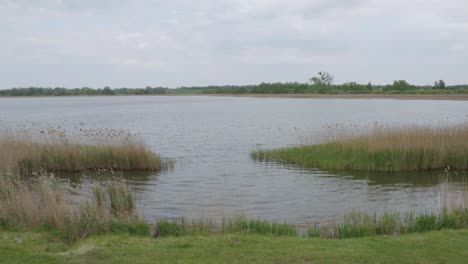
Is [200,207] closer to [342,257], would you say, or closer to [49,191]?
[49,191]

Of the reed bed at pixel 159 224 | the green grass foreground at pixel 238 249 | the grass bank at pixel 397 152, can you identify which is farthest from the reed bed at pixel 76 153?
the green grass foreground at pixel 238 249

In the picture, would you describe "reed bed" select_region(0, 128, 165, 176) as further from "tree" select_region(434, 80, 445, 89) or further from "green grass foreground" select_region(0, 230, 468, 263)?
"tree" select_region(434, 80, 445, 89)

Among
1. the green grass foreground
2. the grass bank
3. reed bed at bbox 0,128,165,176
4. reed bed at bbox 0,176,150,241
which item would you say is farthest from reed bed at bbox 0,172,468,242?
reed bed at bbox 0,128,165,176

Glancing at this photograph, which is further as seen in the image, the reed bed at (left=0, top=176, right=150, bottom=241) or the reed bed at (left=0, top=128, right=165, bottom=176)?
the reed bed at (left=0, top=128, right=165, bottom=176)

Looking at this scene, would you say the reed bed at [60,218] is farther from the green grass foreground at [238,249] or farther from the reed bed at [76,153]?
the reed bed at [76,153]

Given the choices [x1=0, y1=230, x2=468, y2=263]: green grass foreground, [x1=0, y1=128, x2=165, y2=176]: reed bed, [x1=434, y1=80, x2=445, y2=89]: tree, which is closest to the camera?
[x1=0, y1=230, x2=468, y2=263]: green grass foreground

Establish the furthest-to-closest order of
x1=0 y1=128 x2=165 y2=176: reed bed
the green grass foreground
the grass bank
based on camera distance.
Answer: x1=0 y1=128 x2=165 y2=176: reed bed → the grass bank → the green grass foreground

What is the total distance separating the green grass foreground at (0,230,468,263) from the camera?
599cm

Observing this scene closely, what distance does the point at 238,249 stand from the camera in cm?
639

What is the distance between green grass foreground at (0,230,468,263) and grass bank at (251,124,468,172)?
923cm

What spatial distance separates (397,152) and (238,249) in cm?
1158

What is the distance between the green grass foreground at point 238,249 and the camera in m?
A: 5.99

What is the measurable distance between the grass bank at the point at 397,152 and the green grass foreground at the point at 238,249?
923 centimetres

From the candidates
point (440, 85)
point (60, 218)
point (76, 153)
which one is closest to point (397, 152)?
point (76, 153)
